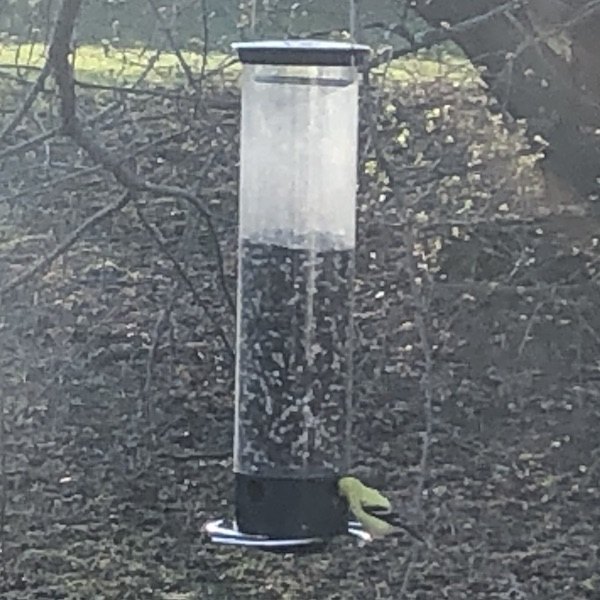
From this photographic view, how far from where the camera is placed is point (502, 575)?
8.89 ft

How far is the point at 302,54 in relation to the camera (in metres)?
1.48

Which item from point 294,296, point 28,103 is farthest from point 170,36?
point 294,296

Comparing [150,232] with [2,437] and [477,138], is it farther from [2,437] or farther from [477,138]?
[477,138]

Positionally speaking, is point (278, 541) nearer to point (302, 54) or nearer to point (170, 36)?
point (302, 54)

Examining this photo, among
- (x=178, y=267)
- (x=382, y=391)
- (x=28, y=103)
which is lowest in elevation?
(x=382, y=391)

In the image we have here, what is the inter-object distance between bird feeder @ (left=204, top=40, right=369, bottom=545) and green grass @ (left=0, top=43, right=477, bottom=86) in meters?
0.74

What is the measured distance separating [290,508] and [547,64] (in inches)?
46.1

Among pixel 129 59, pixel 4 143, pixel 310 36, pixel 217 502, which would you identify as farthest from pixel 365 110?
pixel 217 502

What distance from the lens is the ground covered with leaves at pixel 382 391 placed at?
2586mm

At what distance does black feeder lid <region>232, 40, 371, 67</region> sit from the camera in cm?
148

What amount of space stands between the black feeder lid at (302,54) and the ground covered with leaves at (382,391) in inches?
40.4

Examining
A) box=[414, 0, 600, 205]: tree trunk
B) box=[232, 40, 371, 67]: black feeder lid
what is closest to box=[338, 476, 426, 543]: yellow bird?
box=[232, 40, 371, 67]: black feeder lid

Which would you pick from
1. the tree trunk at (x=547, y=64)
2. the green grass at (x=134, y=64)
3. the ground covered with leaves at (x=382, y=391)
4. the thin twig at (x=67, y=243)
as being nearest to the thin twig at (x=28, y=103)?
the green grass at (x=134, y=64)

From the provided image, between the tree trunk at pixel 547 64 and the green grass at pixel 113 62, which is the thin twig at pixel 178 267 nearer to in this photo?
the green grass at pixel 113 62
